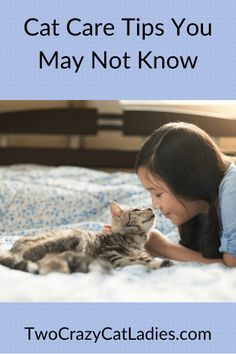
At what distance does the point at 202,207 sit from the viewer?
134cm

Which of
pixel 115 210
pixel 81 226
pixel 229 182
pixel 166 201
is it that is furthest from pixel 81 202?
pixel 229 182

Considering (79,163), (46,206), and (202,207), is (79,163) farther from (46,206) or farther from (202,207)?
(202,207)

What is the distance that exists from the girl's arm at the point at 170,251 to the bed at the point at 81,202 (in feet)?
0.39

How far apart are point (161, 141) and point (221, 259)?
0.32 metres

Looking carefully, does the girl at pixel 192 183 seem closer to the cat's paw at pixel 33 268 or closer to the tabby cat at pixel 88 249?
the tabby cat at pixel 88 249

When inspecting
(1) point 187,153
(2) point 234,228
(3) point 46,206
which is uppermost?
(1) point 187,153

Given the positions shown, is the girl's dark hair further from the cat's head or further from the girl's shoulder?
the cat's head

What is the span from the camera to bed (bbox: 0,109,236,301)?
954 millimetres

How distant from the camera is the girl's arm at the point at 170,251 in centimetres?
128

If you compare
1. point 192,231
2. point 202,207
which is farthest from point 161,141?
point 192,231

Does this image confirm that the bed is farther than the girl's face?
No

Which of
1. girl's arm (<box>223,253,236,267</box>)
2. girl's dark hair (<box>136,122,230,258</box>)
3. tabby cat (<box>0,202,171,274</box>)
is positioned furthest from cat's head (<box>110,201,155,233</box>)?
girl's arm (<box>223,253,236,267</box>)

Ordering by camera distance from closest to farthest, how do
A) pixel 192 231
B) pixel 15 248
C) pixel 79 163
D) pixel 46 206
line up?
pixel 15 248 → pixel 192 231 → pixel 46 206 → pixel 79 163

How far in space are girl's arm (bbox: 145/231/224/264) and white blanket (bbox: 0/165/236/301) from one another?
0.33 feet
